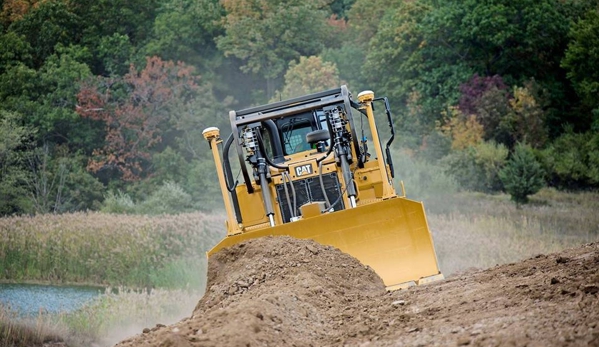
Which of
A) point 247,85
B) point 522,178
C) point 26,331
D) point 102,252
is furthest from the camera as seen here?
point 247,85

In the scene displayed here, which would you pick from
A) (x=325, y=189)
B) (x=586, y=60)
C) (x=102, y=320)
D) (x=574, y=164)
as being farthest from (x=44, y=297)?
(x=586, y=60)

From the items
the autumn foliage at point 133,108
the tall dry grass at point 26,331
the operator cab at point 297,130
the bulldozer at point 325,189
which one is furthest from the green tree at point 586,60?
the tall dry grass at point 26,331

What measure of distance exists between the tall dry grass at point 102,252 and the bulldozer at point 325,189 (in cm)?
833

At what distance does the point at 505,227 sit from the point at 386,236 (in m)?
13.4

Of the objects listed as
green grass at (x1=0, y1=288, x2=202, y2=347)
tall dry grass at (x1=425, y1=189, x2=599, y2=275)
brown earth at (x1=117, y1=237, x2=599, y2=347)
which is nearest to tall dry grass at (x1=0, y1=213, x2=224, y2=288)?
green grass at (x1=0, y1=288, x2=202, y2=347)

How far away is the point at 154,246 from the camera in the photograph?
2295cm

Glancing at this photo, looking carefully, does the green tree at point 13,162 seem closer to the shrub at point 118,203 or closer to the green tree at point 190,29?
the shrub at point 118,203

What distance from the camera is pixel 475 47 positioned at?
124 feet

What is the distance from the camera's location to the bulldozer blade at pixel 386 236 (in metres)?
11.9

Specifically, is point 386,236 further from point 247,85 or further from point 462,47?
point 247,85

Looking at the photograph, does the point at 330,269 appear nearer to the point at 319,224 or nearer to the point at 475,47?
the point at 319,224

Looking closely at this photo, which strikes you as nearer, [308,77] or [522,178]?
[522,178]

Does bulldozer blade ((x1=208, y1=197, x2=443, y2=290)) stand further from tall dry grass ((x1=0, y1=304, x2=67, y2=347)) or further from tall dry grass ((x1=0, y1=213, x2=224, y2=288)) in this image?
tall dry grass ((x1=0, y1=213, x2=224, y2=288))

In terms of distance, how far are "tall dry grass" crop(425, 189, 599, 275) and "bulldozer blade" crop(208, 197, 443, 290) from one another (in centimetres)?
804
